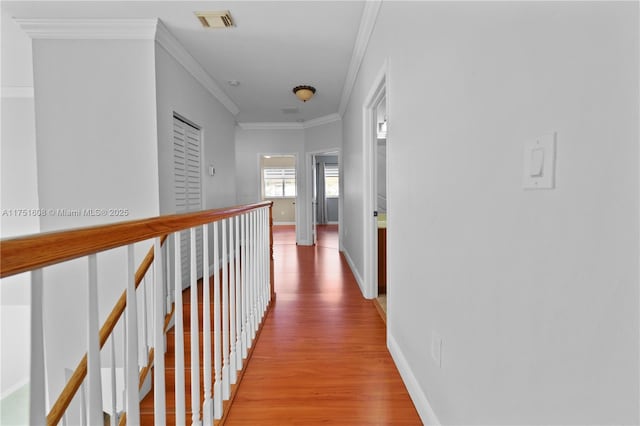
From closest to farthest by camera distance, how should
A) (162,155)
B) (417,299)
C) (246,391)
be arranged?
1. (417,299)
2. (246,391)
3. (162,155)

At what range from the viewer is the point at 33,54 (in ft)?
8.81

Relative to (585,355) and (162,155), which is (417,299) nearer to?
(585,355)

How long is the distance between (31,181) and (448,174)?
4.57 m

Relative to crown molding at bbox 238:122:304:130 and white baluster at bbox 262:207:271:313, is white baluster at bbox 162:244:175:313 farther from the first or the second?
A: crown molding at bbox 238:122:304:130

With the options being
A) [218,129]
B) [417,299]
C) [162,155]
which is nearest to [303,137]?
[218,129]

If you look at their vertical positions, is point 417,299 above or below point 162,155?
below

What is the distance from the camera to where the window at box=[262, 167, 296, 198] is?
1033 centimetres

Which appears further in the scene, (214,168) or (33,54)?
(214,168)

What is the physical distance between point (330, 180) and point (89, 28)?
8.27m

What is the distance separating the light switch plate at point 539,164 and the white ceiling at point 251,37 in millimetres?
2206

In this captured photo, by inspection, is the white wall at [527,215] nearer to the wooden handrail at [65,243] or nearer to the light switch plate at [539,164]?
the light switch plate at [539,164]

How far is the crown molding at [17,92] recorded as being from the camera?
3.42 m

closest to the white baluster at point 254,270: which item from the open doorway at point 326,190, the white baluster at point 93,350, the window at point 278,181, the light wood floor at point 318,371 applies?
the light wood floor at point 318,371

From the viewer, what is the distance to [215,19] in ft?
8.50
